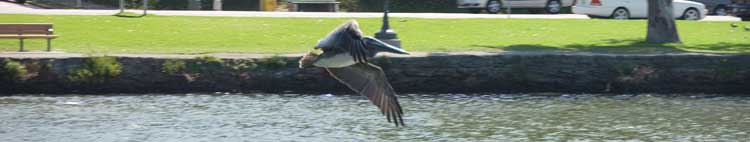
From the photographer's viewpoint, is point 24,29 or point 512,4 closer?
point 24,29

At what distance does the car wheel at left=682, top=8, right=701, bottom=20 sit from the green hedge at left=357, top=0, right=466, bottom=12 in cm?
786


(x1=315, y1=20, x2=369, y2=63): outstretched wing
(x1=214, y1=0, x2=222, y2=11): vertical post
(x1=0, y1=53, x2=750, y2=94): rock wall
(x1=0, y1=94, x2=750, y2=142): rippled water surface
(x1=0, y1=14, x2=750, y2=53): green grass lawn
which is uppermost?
(x1=315, y1=20, x2=369, y2=63): outstretched wing

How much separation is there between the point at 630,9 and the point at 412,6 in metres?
8.59

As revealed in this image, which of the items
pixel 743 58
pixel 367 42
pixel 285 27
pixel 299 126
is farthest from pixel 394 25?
pixel 367 42

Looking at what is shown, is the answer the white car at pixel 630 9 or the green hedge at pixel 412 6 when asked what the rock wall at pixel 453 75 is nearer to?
the white car at pixel 630 9

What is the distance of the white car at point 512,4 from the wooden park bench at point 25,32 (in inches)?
789

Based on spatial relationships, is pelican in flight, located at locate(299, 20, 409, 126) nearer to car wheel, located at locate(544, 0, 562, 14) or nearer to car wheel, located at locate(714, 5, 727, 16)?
car wheel, located at locate(544, 0, 562, 14)

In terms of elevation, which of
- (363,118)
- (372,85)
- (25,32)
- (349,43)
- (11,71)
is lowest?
(363,118)

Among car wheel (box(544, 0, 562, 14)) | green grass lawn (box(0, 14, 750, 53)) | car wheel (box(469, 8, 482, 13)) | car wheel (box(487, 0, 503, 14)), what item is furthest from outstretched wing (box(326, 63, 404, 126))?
car wheel (box(544, 0, 562, 14))

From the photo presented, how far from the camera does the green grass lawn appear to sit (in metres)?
24.5

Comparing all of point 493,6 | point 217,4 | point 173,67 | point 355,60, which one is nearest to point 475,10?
point 493,6

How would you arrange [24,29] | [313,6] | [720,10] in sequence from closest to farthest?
[24,29] → [313,6] → [720,10]

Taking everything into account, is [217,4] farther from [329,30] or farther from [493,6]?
[329,30]

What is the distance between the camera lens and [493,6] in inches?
1647
